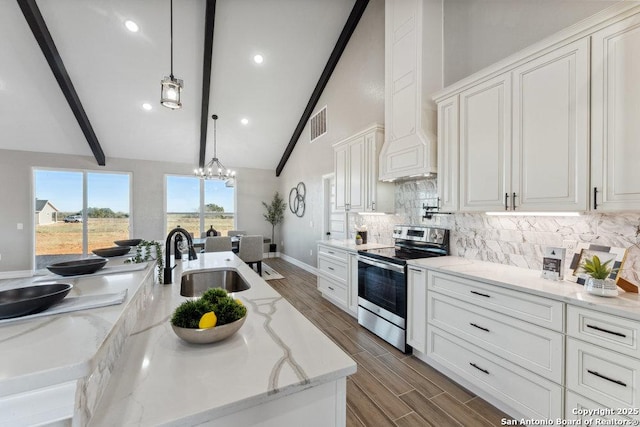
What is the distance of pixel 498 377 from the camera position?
6.07 feet

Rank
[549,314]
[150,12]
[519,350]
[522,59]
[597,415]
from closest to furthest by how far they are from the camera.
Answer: [597,415], [549,314], [519,350], [522,59], [150,12]

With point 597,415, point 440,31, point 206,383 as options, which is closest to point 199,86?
point 440,31

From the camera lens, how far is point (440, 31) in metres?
2.85

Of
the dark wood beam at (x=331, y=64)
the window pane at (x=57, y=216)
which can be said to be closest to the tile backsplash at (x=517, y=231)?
the dark wood beam at (x=331, y=64)

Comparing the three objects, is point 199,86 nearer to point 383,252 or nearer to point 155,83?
point 155,83

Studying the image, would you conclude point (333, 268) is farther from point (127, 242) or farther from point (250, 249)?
point (127, 242)

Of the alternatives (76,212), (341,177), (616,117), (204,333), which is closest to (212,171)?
(341,177)

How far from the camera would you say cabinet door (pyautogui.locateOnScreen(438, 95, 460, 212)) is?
7.97ft

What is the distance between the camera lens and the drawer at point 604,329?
1314 millimetres

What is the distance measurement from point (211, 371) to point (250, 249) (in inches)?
181

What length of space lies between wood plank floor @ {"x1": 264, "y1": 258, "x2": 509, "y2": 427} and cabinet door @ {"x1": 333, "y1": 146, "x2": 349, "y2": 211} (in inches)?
76.4

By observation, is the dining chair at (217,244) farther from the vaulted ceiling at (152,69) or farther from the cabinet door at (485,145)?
the cabinet door at (485,145)

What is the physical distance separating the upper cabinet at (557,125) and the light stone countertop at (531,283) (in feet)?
1.68

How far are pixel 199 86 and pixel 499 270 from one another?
225 inches
